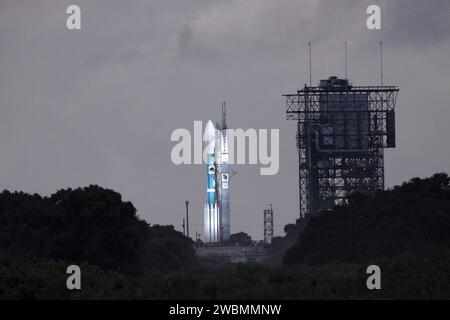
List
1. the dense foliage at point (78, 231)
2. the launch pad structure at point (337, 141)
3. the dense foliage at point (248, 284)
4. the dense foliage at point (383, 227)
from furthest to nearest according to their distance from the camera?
the launch pad structure at point (337, 141), the dense foliage at point (383, 227), the dense foliage at point (78, 231), the dense foliage at point (248, 284)

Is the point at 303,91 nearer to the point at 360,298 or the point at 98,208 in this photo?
the point at 98,208

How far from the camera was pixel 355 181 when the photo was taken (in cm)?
17688

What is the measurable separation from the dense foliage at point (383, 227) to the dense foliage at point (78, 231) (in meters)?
18.3

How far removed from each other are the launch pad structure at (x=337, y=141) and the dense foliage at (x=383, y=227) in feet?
119

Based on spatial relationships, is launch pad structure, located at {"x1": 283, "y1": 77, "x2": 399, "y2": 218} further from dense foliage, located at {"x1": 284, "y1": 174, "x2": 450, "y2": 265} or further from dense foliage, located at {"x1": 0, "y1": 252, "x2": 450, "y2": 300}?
dense foliage, located at {"x1": 0, "y1": 252, "x2": 450, "y2": 300}


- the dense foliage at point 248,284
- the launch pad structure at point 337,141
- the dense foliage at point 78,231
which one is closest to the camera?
the dense foliage at point 248,284

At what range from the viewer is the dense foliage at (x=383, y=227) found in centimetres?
11438

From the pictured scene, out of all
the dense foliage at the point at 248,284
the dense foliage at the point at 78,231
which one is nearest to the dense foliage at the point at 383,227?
the dense foliage at the point at 78,231

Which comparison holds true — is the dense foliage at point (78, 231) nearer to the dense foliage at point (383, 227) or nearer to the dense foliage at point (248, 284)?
the dense foliage at point (383, 227)

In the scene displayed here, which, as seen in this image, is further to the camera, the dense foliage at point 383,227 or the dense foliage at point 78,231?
the dense foliage at point 383,227

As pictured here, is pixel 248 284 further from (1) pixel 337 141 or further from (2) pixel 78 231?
(1) pixel 337 141

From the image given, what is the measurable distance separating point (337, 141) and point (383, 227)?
2311 inches

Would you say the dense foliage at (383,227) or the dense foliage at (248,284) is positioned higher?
the dense foliage at (383,227)

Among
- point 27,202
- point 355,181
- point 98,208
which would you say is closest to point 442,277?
point 98,208
